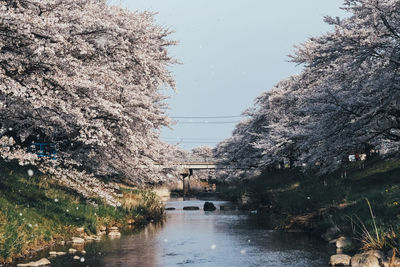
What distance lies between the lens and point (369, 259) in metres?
13.5

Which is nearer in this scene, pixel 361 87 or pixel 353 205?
pixel 361 87

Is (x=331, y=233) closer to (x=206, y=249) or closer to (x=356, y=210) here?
(x=356, y=210)

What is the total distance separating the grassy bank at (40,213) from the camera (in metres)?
15.4

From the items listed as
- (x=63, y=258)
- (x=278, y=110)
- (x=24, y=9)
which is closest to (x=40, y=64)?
(x=24, y=9)

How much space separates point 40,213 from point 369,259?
12078 millimetres

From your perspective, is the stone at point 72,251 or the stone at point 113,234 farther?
the stone at point 113,234

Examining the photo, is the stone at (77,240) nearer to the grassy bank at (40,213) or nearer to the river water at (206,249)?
the grassy bank at (40,213)

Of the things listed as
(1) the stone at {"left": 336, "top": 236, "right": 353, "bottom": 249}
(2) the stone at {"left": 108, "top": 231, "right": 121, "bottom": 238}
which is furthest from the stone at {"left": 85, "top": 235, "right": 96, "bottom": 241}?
(1) the stone at {"left": 336, "top": 236, "right": 353, "bottom": 249}

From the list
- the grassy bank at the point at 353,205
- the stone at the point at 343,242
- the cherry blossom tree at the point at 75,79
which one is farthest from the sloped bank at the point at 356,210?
the cherry blossom tree at the point at 75,79

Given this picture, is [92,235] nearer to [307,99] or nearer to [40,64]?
[40,64]

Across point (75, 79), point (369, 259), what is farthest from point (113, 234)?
point (369, 259)

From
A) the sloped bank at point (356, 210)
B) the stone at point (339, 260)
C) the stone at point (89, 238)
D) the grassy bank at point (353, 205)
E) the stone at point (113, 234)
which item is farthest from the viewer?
the stone at point (113, 234)

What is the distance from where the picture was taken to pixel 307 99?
2108 cm

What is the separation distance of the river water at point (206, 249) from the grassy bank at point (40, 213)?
122 cm
